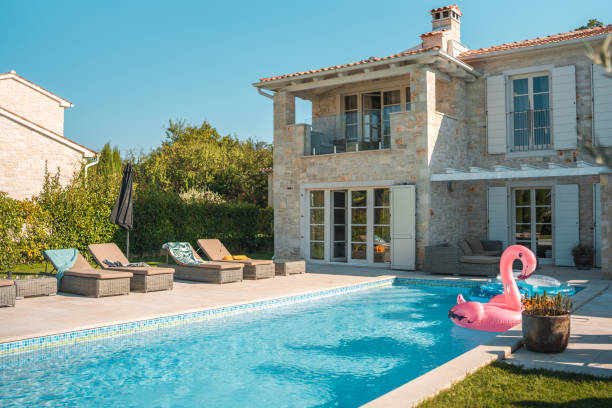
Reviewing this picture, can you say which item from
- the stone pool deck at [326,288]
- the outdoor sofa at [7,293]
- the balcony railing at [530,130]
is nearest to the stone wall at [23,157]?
the stone pool deck at [326,288]

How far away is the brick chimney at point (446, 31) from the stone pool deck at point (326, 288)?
23.2 feet

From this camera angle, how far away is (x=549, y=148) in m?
14.1

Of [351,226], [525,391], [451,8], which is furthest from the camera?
[451,8]

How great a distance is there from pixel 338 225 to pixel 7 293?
907 cm

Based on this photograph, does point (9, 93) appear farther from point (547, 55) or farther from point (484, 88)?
point (547, 55)

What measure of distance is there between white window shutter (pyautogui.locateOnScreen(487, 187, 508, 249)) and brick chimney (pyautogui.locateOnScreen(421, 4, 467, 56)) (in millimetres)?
4356

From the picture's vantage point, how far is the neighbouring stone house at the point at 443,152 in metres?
13.5

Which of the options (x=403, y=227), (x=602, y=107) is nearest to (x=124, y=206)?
(x=403, y=227)

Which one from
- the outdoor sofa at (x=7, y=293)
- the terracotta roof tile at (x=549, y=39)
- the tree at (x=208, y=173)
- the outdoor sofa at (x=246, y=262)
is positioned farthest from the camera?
the tree at (x=208, y=173)

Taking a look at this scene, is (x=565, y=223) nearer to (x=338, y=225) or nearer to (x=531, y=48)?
(x=531, y=48)

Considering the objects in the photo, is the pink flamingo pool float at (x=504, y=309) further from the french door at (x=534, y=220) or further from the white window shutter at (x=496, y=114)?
the white window shutter at (x=496, y=114)

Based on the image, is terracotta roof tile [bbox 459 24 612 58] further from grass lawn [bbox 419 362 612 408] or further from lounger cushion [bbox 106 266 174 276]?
grass lawn [bbox 419 362 612 408]

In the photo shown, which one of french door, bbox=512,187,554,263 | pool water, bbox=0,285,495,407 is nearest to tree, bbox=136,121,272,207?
french door, bbox=512,187,554,263

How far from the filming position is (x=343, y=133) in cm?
1548
